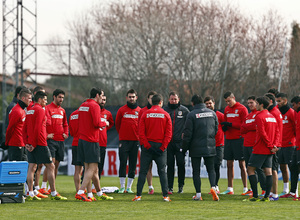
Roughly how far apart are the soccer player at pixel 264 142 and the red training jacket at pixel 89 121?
301 cm

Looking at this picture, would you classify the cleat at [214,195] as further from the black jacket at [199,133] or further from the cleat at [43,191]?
the cleat at [43,191]

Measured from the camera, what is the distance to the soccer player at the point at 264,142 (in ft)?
37.5

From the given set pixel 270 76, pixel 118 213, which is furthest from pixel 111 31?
pixel 118 213

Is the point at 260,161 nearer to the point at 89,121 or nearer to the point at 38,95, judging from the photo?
the point at 89,121

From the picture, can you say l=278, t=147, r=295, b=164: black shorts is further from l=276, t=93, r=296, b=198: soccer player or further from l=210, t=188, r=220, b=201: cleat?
l=210, t=188, r=220, b=201: cleat

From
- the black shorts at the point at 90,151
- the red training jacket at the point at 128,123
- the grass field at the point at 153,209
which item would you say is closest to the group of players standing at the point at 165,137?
the black shorts at the point at 90,151

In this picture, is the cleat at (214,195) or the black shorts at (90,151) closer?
the black shorts at (90,151)

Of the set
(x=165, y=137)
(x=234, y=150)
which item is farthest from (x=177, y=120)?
(x=165, y=137)

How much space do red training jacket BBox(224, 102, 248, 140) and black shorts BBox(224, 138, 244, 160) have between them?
121 mm

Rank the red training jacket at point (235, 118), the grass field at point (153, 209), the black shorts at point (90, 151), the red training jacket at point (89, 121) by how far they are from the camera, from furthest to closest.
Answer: the red training jacket at point (235, 118) < the black shorts at point (90, 151) < the red training jacket at point (89, 121) < the grass field at point (153, 209)

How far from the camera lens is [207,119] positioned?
12.0 meters

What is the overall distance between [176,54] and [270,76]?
5.57 meters

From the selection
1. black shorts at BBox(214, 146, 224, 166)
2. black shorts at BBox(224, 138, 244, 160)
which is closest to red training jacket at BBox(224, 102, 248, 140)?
black shorts at BBox(224, 138, 244, 160)

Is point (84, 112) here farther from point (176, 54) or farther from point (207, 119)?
point (176, 54)
